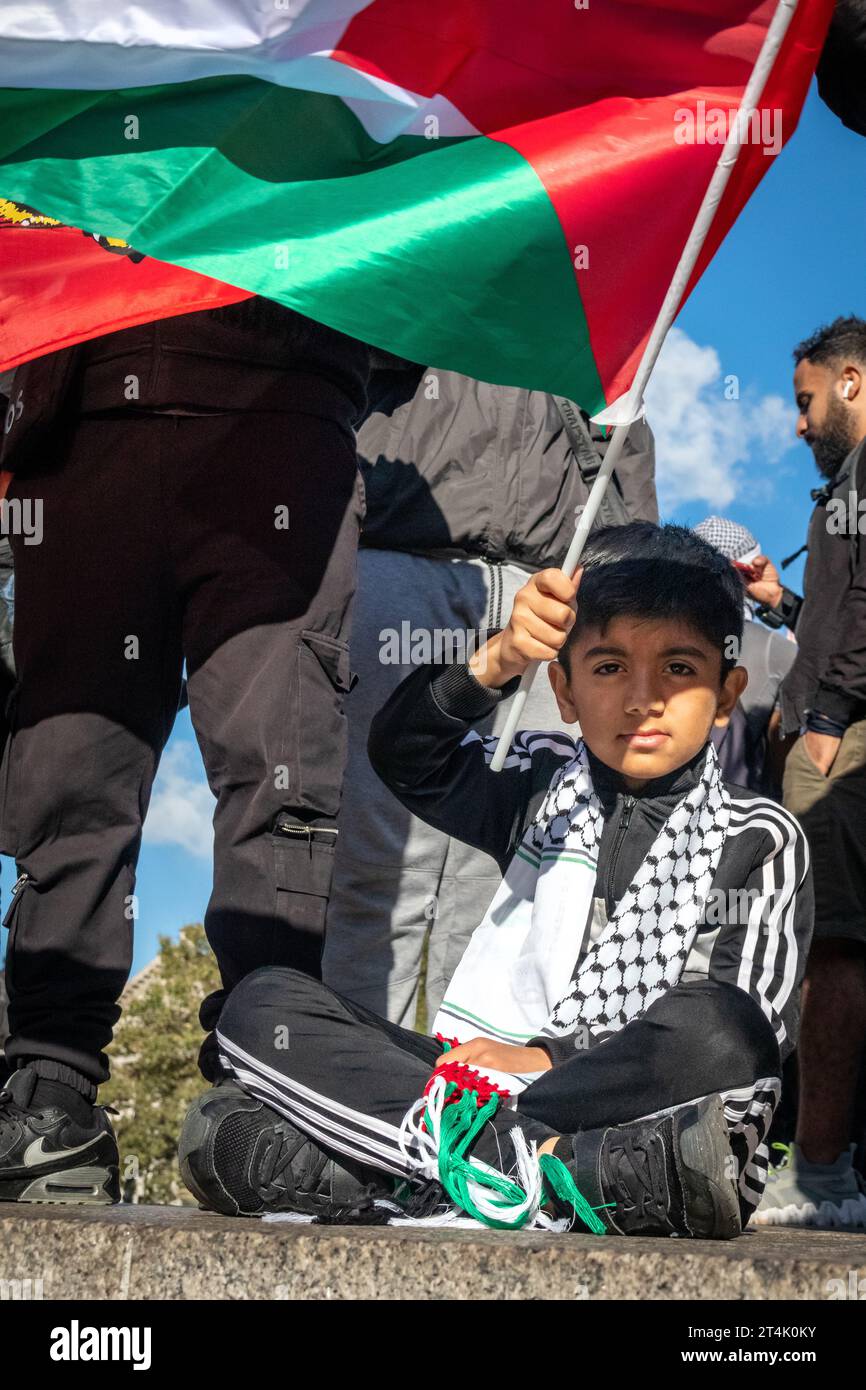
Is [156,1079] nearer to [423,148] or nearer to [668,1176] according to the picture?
[423,148]

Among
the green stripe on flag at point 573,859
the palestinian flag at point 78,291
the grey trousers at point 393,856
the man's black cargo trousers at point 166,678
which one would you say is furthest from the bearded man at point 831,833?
the palestinian flag at point 78,291

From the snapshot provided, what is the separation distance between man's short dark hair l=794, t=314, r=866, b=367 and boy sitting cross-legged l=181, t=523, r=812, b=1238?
1692mm

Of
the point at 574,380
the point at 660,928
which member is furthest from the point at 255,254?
the point at 660,928

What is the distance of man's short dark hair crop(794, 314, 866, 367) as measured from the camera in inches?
184

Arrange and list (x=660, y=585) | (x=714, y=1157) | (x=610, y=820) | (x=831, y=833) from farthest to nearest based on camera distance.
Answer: (x=831, y=833) → (x=660, y=585) → (x=610, y=820) → (x=714, y=1157)

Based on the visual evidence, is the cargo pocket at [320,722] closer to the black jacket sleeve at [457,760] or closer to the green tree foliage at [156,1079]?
the black jacket sleeve at [457,760]

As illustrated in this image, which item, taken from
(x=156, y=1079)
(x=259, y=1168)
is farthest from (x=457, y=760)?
(x=156, y=1079)

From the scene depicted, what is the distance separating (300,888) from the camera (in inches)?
105

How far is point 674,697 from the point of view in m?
2.98

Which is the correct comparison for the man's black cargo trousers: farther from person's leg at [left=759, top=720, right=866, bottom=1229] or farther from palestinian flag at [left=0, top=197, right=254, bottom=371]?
person's leg at [left=759, top=720, right=866, bottom=1229]

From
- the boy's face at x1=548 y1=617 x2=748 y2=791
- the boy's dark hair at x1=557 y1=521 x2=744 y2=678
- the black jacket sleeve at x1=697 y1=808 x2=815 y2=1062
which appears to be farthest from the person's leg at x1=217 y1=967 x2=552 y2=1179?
the boy's dark hair at x1=557 y1=521 x2=744 y2=678

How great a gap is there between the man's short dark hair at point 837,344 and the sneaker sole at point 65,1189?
3.32 m

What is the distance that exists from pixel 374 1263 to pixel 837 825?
2314 millimetres

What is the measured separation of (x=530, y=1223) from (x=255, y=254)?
5.63 ft
